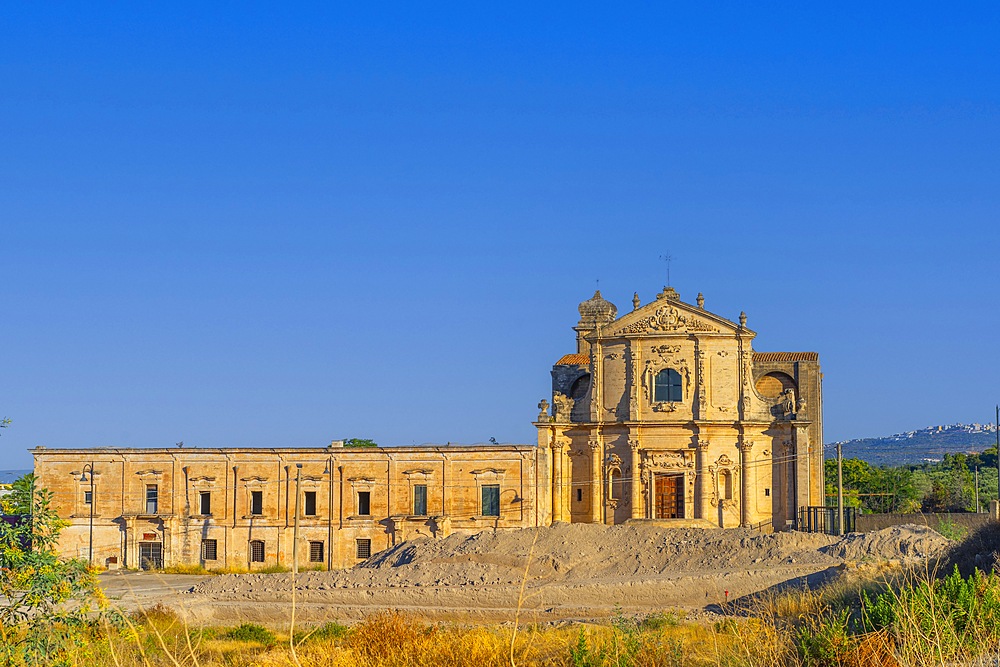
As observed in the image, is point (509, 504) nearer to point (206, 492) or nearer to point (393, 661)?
point (206, 492)

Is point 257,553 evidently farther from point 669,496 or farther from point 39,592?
point 39,592

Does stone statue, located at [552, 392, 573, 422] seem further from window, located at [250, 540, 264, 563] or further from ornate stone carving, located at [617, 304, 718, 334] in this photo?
window, located at [250, 540, 264, 563]

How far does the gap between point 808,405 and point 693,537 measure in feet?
37.3

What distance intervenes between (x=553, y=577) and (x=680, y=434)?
10.6m

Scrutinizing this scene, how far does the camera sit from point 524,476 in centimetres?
5075

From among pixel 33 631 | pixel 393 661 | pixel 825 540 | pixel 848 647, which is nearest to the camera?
pixel 33 631

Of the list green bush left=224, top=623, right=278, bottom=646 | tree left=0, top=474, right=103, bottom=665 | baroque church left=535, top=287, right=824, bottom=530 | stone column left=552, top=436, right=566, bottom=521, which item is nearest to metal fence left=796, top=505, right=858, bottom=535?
baroque church left=535, top=287, right=824, bottom=530

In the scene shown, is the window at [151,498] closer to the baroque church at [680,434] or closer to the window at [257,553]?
the window at [257,553]

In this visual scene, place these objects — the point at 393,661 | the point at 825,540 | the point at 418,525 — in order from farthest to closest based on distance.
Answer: the point at 418,525 → the point at 825,540 → the point at 393,661

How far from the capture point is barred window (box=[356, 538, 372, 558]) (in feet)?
168

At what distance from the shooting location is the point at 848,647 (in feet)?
51.5

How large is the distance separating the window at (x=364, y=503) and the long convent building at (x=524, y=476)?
59mm

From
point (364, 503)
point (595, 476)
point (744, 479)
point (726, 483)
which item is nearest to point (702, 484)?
point (726, 483)

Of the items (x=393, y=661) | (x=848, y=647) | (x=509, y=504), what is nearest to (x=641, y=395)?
(x=509, y=504)
